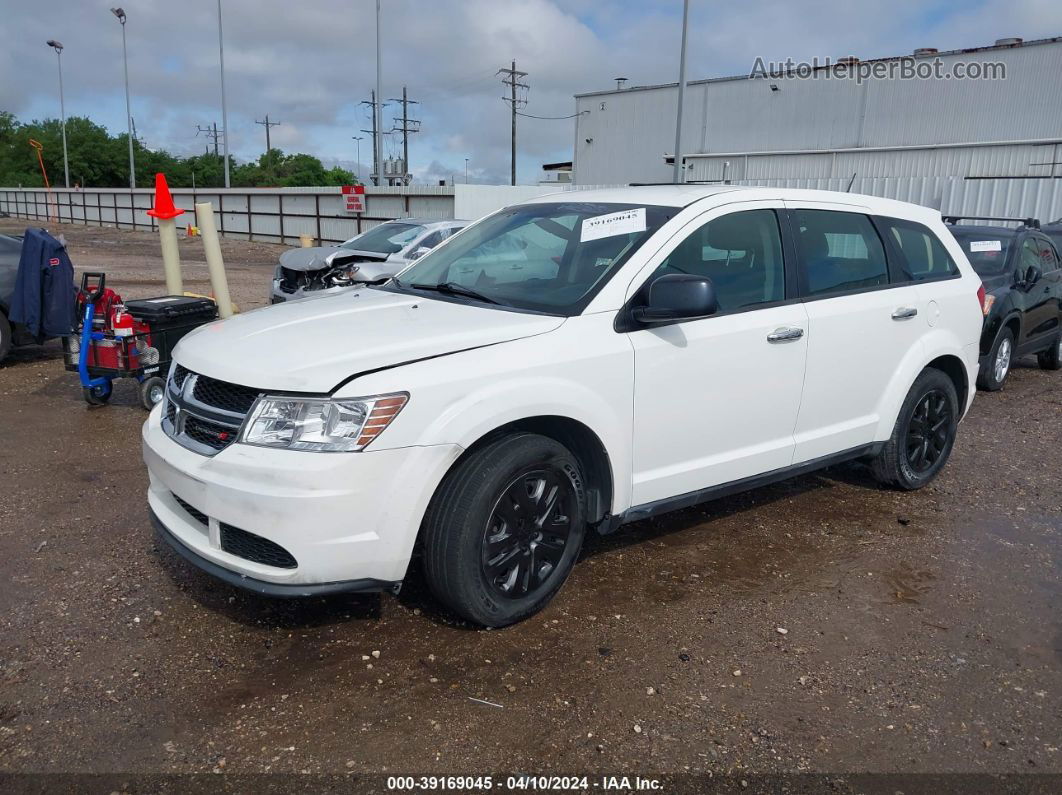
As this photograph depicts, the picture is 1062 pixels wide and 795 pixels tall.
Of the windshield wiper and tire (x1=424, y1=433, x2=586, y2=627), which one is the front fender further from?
the windshield wiper

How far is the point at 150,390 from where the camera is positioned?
24.0 ft

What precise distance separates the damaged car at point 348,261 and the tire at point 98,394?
11.0 ft

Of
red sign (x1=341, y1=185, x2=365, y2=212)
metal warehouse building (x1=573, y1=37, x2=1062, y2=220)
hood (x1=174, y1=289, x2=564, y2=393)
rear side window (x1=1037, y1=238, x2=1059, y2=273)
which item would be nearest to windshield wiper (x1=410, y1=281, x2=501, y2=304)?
hood (x1=174, y1=289, x2=564, y2=393)

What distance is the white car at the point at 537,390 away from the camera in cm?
311

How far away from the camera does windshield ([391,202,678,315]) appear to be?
12.7 feet

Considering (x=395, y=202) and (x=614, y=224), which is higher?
(x=395, y=202)

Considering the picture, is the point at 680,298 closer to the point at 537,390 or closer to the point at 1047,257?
the point at 537,390

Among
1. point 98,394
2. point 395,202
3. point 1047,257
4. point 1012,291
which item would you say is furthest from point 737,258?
point 395,202

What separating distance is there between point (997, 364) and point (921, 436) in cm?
438

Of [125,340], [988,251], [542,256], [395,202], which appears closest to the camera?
[542,256]

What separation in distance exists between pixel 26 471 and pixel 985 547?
5932mm

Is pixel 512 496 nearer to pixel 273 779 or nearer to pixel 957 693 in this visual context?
pixel 273 779

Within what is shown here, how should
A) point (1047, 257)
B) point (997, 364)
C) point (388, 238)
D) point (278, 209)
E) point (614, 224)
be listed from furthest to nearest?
1. point (278, 209)
2. point (388, 238)
3. point (1047, 257)
4. point (997, 364)
5. point (614, 224)

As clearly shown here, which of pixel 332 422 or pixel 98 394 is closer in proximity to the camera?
pixel 332 422
